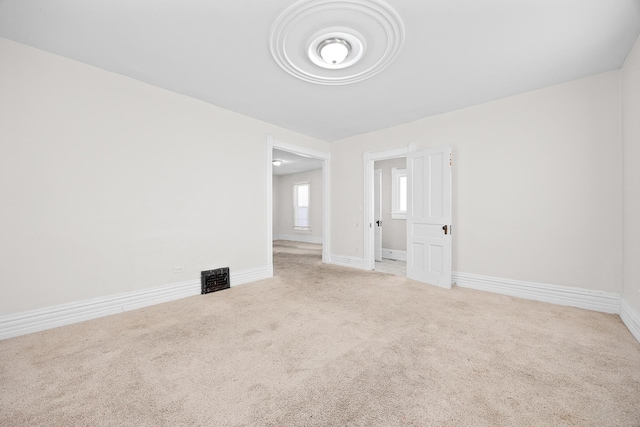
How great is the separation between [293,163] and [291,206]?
233 cm

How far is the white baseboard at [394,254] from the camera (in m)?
6.21

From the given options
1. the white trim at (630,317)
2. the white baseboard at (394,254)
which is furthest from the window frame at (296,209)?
the white trim at (630,317)

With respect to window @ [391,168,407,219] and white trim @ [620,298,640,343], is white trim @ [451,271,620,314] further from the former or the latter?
window @ [391,168,407,219]

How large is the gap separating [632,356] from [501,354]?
0.97 metres

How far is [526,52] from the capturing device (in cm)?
247

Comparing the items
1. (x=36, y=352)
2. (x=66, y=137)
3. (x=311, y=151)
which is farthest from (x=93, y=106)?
(x=311, y=151)

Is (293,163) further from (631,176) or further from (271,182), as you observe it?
(631,176)

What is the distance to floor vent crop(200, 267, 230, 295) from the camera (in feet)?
11.5

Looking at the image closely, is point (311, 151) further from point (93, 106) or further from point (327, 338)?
point (327, 338)

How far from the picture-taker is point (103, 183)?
2.76m

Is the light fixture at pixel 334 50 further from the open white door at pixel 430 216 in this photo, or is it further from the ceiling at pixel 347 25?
the open white door at pixel 430 216

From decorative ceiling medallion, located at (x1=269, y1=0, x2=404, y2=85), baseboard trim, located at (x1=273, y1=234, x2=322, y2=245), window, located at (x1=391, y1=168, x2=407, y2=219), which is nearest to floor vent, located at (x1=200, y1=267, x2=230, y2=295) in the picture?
decorative ceiling medallion, located at (x1=269, y1=0, x2=404, y2=85)

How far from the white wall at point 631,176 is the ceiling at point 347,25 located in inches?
9.0

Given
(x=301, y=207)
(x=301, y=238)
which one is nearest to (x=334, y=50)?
(x=301, y=207)
